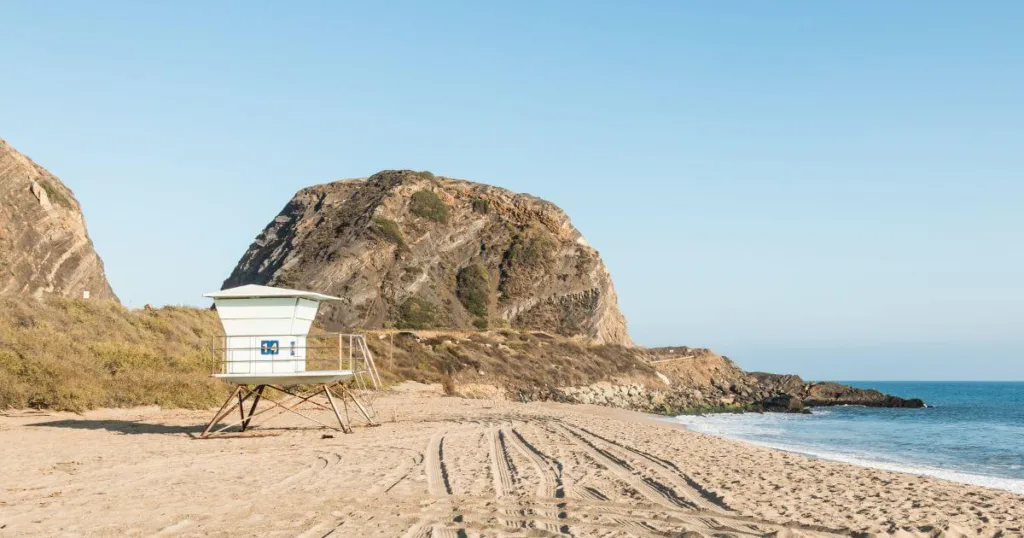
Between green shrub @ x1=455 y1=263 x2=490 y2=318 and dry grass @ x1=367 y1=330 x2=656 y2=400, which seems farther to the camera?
green shrub @ x1=455 y1=263 x2=490 y2=318

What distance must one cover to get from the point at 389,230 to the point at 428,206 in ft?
22.7

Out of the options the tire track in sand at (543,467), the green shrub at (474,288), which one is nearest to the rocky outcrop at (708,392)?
the green shrub at (474,288)

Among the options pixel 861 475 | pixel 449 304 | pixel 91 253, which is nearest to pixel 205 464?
pixel 861 475

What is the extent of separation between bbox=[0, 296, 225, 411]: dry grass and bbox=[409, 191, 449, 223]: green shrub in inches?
1991

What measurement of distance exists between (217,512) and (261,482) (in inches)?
85.0

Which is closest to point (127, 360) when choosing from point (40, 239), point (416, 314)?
point (40, 239)

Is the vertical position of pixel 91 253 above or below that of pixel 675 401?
above

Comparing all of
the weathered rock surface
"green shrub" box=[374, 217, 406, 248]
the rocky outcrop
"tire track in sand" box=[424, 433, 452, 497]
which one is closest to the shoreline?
"tire track in sand" box=[424, 433, 452, 497]

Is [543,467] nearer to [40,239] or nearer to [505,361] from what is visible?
[505,361]

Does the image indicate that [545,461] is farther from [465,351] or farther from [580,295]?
[580,295]

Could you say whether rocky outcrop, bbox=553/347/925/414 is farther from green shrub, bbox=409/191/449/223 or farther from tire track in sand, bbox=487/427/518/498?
tire track in sand, bbox=487/427/518/498

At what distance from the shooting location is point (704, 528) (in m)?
7.76

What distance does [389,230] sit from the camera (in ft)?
251

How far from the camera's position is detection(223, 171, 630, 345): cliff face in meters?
72.0
